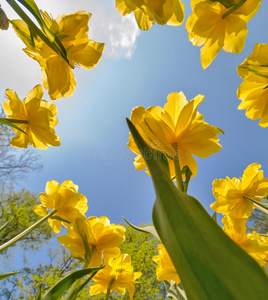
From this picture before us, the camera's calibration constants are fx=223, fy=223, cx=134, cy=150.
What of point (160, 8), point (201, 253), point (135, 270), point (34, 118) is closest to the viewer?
point (201, 253)

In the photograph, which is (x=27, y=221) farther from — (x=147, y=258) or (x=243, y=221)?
(x=243, y=221)

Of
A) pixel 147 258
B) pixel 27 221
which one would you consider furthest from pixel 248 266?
pixel 27 221

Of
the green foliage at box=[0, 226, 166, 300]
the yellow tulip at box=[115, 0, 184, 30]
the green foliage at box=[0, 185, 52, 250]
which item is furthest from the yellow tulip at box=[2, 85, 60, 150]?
the green foliage at box=[0, 185, 52, 250]

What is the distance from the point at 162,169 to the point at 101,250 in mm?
557

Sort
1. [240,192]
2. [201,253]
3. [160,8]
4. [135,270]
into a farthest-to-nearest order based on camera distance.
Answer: [135,270] → [240,192] → [160,8] → [201,253]

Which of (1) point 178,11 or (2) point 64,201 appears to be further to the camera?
(2) point 64,201

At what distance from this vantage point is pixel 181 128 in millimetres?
458

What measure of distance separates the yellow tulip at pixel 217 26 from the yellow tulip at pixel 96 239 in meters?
0.53

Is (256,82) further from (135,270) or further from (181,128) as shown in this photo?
(135,270)

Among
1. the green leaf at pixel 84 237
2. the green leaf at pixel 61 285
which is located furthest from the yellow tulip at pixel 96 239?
the green leaf at pixel 61 285

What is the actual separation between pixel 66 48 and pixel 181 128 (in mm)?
281

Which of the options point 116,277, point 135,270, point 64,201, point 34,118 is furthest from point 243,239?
point 135,270

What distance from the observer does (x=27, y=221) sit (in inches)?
253

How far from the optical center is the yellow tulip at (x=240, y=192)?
724 mm
